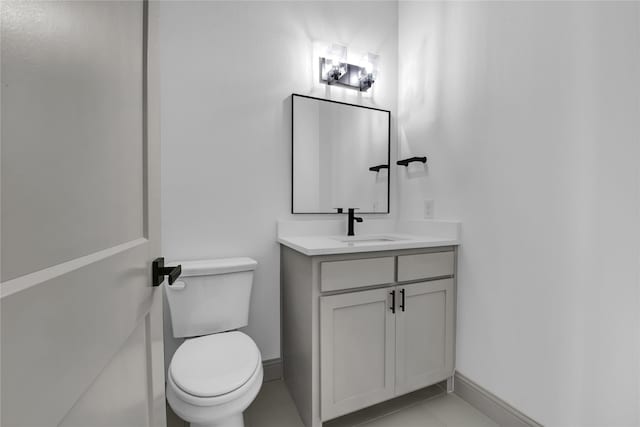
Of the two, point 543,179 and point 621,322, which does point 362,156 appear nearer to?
point 543,179

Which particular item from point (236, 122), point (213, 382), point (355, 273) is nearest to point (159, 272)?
point (213, 382)

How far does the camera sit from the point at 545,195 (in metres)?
1.24

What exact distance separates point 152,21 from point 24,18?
51 cm

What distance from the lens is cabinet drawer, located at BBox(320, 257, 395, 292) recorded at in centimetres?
133

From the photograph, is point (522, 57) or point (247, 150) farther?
point (247, 150)

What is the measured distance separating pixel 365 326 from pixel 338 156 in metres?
1.13

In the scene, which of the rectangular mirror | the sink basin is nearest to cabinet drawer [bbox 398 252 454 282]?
the sink basin

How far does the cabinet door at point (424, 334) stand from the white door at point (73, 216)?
1261 mm

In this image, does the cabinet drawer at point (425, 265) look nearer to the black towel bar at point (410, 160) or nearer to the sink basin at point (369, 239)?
the sink basin at point (369, 239)

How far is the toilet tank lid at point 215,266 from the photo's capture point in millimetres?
1432

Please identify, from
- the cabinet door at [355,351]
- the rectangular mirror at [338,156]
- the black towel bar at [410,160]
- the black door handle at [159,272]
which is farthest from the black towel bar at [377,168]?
the black door handle at [159,272]

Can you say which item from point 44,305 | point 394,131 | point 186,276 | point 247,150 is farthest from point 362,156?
point 44,305

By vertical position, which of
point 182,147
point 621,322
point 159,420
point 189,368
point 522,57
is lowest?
point 189,368

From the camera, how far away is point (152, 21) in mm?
675
